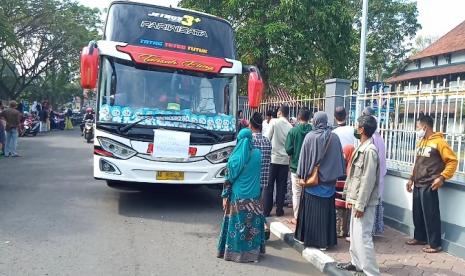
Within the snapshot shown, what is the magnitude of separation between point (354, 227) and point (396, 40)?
30459 mm

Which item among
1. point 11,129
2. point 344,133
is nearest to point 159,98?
point 344,133

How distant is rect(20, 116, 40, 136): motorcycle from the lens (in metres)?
22.5

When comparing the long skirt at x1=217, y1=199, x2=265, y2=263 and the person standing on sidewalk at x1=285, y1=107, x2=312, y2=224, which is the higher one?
the person standing on sidewalk at x1=285, y1=107, x2=312, y2=224

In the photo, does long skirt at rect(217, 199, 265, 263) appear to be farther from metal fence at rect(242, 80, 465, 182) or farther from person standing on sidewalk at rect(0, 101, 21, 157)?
person standing on sidewalk at rect(0, 101, 21, 157)

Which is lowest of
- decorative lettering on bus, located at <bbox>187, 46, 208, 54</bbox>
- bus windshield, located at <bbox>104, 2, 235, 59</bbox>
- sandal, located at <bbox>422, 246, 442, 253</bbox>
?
sandal, located at <bbox>422, 246, 442, 253</bbox>

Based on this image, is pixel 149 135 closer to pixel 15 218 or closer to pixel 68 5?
pixel 15 218

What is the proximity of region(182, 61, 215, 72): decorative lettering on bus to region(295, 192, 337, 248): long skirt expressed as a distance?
2949mm

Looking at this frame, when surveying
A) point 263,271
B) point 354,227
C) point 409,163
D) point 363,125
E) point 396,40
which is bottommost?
point 263,271

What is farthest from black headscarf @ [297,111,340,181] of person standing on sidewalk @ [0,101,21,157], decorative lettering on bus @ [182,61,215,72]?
person standing on sidewalk @ [0,101,21,157]

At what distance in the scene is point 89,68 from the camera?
22.9 feet

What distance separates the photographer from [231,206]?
5.55m

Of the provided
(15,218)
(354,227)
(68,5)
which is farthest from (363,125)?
(68,5)

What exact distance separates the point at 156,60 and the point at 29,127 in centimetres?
1738

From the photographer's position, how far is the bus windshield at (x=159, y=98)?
24.2 ft
